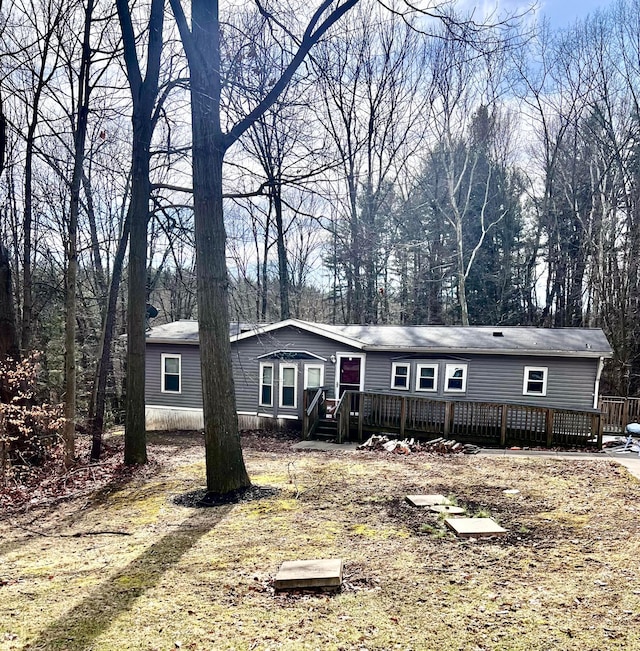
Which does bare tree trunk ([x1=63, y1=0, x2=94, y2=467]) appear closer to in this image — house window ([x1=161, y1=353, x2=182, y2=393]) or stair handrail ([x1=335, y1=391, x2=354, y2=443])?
stair handrail ([x1=335, y1=391, x2=354, y2=443])

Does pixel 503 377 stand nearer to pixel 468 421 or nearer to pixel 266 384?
pixel 468 421

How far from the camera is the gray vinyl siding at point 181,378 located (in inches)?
657

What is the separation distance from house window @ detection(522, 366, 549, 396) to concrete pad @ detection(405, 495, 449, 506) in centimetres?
867

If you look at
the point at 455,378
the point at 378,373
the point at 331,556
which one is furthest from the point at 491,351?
the point at 331,556

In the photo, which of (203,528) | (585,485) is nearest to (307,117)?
(203,528)

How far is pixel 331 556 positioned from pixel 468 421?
31.1 ft

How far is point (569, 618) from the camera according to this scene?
333cm

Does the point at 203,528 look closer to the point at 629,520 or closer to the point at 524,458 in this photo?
the point at 629,520

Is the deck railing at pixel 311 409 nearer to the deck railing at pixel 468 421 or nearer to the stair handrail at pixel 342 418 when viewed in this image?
the stair handrail at pixel 342 418

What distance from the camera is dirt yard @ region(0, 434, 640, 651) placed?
3.17 meters

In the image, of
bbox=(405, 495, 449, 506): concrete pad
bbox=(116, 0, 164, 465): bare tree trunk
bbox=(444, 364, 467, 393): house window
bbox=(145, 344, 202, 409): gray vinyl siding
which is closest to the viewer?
bbox=(405, 495, 449, 506): concrete pad

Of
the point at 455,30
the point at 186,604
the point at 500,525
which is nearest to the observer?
the point at 186,604

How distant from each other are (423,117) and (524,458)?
698 inches

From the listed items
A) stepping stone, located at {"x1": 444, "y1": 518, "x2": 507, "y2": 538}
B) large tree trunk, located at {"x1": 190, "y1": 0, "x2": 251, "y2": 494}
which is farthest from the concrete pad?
large tree trunk, located at {"x1": 190, "y1": 0, "x2": 251, "y2": 494}
